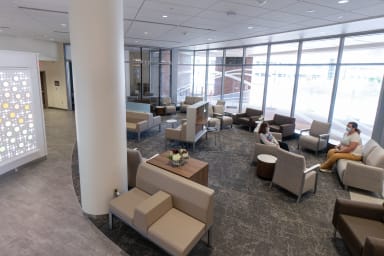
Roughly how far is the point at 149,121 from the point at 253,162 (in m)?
3.76

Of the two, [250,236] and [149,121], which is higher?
[149,121]

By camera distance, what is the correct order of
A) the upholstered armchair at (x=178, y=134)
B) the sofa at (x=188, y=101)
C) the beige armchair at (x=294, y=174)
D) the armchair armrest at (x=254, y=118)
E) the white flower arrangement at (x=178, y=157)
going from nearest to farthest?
the white flower arrangement at (x=178, y=157)
the beige armchair at (x=294, y=174)
the upholstered armchair at (x=178, y=134)
the armchair armrest at (x=254, y=118)
the sofa at (x=188, y=101)

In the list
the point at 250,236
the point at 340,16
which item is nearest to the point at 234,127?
the point at 340,16

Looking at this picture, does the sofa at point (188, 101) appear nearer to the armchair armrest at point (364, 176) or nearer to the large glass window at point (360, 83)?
the large glass window at point (360, 83)

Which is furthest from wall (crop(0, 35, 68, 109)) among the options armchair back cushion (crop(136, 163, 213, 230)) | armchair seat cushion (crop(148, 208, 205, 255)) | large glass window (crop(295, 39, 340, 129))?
large glass window (crop(295, 39, 340, 129))

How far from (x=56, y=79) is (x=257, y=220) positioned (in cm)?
1141

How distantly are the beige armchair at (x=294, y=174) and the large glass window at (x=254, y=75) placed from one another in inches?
216

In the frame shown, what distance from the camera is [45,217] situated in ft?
11.1

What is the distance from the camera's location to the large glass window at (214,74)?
1095cm

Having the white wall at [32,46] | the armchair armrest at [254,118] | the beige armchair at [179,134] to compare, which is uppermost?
the white wall at [32,46]

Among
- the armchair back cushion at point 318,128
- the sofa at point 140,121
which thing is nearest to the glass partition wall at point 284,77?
the armchair back cushion at point 318,128

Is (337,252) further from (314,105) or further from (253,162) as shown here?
(314,105)

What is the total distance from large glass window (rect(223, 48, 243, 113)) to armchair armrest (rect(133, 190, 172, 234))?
8195 mm

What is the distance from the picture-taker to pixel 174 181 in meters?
2.94
